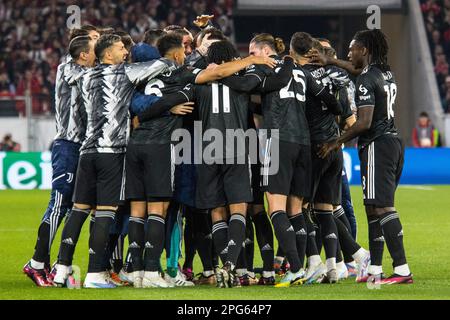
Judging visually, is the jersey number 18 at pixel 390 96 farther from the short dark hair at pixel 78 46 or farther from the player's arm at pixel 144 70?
the short dark hair at pixel 78 46

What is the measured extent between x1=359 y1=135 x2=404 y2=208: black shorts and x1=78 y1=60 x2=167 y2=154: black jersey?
6.42 ft

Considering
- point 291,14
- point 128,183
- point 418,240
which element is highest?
point 291,14

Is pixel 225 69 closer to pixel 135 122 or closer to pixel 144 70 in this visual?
pixel 144 70

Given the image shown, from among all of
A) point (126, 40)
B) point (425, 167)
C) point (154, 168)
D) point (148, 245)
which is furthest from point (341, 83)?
point (425, 167)

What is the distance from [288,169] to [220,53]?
1.17 meters

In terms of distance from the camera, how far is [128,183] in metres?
9.43

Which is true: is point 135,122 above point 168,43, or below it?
below

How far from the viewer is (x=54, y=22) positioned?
29.7m

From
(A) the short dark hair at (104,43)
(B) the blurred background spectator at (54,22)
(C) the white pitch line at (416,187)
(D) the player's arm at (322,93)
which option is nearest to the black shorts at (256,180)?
(D) the player's arm at (322,93)

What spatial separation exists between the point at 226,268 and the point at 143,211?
924 mm

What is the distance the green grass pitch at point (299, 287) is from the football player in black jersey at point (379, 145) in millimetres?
406
